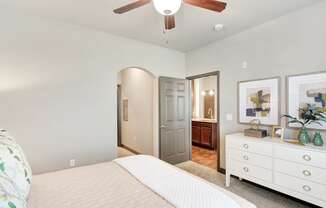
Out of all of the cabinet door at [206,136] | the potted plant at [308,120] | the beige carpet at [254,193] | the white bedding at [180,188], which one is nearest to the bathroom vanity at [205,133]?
the cabinet door at [206,136]

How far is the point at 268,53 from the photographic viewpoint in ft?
9.09

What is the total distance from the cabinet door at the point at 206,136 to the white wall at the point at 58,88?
9.79ft

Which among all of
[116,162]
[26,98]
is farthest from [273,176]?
[26,98]

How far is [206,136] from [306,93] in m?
3.15

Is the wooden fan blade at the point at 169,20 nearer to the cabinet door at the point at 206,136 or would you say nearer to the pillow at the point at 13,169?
the pillow at the point at 13,169

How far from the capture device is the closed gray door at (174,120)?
3854 millimetres

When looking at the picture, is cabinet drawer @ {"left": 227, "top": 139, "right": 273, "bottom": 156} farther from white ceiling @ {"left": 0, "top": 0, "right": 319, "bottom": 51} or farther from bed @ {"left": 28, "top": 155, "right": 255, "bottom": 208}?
white ceiling @ {"left": 0, "top": 0, "right": 319, "bottom": 51}

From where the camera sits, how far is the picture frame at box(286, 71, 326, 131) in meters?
2.23

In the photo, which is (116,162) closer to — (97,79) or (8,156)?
(8,156)

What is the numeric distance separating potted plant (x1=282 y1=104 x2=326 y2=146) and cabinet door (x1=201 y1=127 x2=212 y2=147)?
287cm

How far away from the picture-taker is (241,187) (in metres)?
2.84

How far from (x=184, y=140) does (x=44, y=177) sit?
10.1 feet

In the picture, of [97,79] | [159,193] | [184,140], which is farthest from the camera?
[184,140]

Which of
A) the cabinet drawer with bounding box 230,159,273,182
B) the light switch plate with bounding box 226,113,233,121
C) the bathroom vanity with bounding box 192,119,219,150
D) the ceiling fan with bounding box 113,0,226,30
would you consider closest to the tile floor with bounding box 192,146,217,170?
the bathroom vanity with bounding box 192,119,219,150
